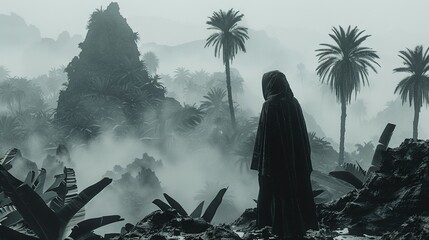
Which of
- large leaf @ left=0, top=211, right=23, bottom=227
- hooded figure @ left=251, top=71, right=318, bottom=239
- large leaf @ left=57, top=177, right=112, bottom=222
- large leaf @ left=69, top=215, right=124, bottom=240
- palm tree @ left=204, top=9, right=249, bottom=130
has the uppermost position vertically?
palm tree @ left=204, top=9, right=249, bottom=130

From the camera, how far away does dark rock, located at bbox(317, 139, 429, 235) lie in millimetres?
7422

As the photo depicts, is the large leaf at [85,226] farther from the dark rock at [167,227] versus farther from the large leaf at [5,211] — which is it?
the large leaf at [5,211]

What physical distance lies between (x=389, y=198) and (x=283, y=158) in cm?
342

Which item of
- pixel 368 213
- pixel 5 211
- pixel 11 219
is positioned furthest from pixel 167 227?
pixel 11 219

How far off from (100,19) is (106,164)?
25.1 m

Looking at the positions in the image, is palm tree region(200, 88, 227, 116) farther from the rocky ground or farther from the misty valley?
the rocky ground

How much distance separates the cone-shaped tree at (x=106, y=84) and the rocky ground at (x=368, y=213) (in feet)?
179

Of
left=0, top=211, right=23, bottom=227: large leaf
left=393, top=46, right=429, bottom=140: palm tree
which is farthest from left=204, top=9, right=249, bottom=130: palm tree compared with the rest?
left=0, top=211, right=23, bottom=227: large leaf

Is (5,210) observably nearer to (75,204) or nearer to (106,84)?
(75,204)

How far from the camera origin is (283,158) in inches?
234

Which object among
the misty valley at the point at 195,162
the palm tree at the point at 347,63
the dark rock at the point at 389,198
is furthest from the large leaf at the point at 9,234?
the palm tree at the point at 347,63

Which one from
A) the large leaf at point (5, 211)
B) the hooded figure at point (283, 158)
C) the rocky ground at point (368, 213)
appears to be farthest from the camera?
the large leaf at point (5, 211)

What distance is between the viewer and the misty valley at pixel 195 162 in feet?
20.1

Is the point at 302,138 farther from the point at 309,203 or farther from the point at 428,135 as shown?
the point at 428,135
